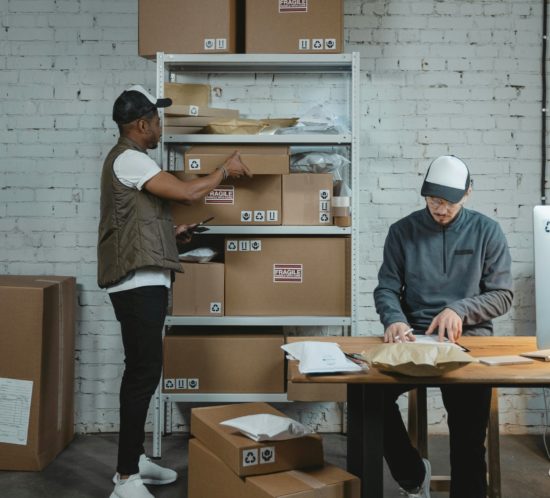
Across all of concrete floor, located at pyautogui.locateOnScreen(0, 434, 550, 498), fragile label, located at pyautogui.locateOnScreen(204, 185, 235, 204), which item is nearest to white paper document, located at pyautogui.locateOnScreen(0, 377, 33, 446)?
concrete floor, located at pyautogui.locateOnScreen(0, 434, 550, 498)

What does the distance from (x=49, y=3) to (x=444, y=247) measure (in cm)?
247

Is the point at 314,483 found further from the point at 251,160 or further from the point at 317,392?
the point at 251,160

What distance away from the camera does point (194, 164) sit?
321 centimetres

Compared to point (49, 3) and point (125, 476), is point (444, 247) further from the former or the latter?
point (49, 3)

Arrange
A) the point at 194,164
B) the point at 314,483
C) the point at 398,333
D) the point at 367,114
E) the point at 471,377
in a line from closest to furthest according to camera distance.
A: the point at 471,377
the point at 314,483
the point at 398,333
the point at 194,164
the point at 367,114

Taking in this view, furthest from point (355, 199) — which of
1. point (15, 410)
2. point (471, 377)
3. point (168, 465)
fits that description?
point (15, 410)

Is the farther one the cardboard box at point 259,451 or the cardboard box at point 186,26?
the cardboard box at point 186,26

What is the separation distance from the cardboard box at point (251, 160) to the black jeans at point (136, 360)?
2.13ft

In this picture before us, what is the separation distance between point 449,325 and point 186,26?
1.92 metres

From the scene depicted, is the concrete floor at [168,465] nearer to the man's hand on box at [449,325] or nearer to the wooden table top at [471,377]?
the man's hand on box at [449,325]

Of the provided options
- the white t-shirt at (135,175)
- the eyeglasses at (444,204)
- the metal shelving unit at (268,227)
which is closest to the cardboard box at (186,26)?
the metal shelving unit at (268,227)

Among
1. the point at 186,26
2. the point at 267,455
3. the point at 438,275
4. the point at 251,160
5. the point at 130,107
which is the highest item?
the point at 186,26

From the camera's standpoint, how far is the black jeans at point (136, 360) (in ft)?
9.24

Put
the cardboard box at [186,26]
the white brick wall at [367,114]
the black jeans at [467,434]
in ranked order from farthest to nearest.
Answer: the white brick wall at [367,114] → the cardboard box at [186,26] → the black jeans at [467,434]
